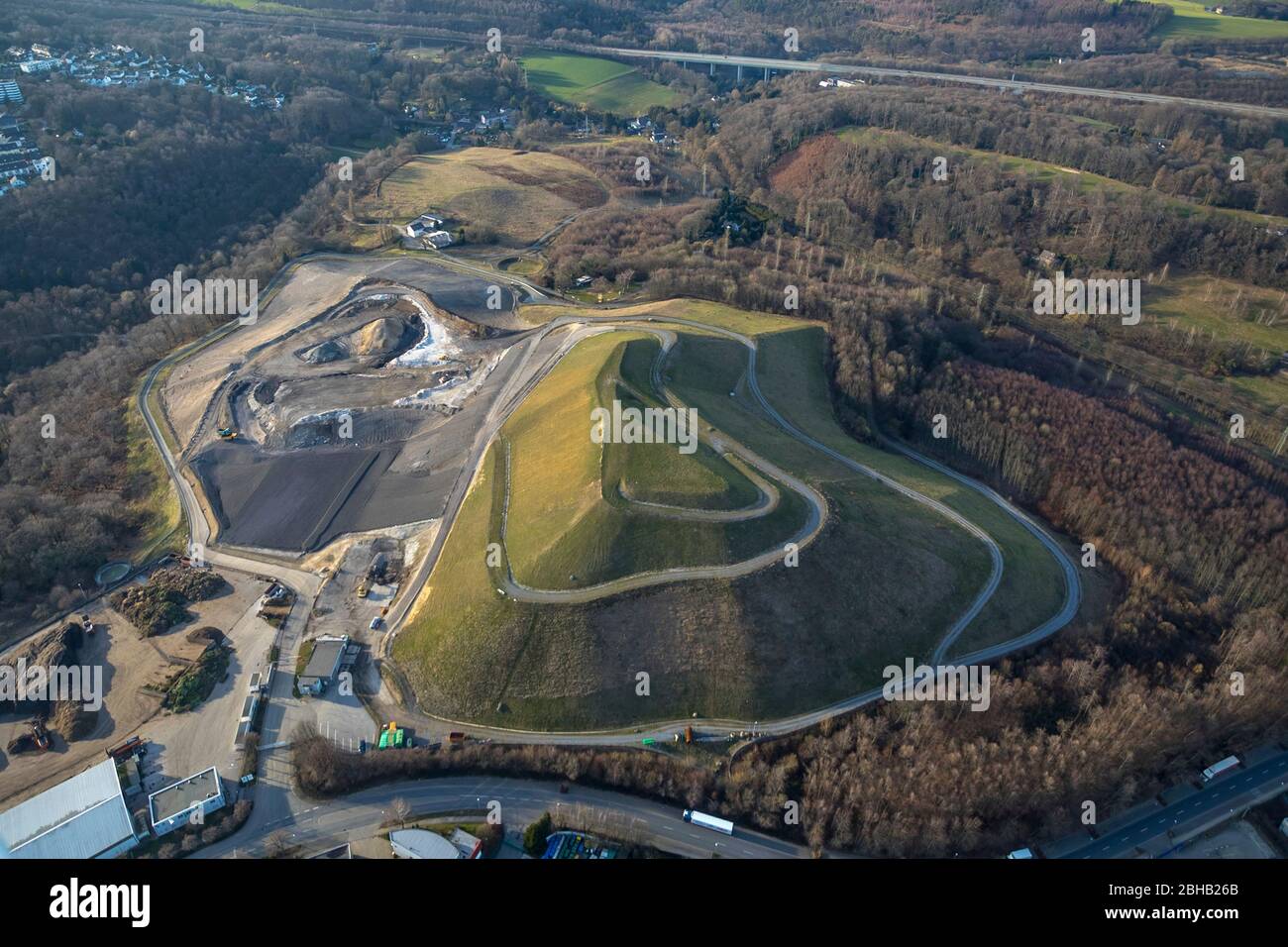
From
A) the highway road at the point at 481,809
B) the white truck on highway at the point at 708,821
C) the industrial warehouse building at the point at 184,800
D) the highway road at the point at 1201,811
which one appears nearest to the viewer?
the highway road at the point at 481,809

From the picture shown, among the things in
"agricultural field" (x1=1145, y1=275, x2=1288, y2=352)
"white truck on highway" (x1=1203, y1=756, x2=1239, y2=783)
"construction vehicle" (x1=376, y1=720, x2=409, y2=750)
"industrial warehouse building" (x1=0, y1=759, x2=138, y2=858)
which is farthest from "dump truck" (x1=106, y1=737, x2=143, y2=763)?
"agricultural field" (x1=1145, y1=275, x2=1288, y2=352)

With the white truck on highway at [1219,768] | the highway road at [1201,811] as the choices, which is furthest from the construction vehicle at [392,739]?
the white truck on highway at [1219,768]

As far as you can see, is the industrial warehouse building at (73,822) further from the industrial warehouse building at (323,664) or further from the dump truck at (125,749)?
the industrial warehouse building at (323,664)

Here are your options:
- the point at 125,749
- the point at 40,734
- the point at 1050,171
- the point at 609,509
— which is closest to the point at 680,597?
the point at 609,509

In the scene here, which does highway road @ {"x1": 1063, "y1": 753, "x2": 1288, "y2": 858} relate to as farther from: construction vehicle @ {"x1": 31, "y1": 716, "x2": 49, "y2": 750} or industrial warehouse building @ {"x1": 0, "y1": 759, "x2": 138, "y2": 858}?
construction vehicle @ {"x1": 31, "y1": 716, "x2": 49, "y2": 750}

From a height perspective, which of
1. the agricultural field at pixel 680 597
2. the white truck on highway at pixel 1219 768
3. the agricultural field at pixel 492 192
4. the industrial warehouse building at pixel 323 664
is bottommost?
the white truck on highway at pixel 1219 768

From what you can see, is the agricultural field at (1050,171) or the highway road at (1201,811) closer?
the highway road at (1201,811)

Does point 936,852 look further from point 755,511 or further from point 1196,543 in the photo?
point 1196,543
